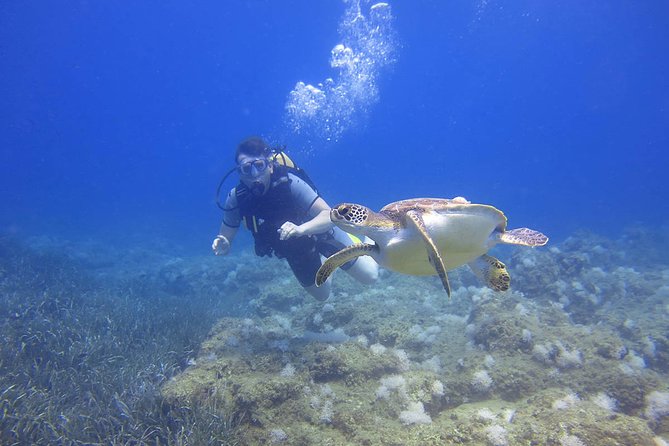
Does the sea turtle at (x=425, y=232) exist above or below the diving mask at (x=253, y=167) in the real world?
below

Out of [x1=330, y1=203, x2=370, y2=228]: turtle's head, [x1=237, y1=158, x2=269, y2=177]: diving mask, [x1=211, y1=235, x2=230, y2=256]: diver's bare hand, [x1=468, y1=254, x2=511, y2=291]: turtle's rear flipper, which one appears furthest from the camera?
[x1=211, y1=235, x2=230, y2=256]: diver's bare hand

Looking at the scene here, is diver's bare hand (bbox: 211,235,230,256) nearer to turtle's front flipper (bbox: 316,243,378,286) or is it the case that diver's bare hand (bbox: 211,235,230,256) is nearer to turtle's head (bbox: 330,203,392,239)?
turtle's front flipper (bbox: 316,243,378,286)

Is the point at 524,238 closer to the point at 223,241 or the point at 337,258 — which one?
the point at 337,258

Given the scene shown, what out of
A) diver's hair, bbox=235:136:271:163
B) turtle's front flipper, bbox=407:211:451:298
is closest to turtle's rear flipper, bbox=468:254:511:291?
turtle's front flipper, bbox=407:211:451:298

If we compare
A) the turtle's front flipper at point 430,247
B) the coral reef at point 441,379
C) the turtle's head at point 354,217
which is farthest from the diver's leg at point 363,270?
the turtle's front flipper at point 430,247

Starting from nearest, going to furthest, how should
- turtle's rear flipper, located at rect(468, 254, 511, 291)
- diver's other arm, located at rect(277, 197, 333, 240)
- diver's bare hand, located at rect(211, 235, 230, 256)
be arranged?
turtle's rear flipper, located at rect(468, 254, 511, 291) → diver's other arm, located at rect(277, 197, 333, 240) → diver's bare hand, located at rect(211, 235, 230, 256)

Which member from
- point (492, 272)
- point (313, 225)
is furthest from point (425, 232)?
point (313, 225)

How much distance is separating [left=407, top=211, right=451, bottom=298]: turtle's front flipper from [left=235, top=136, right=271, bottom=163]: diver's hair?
12.4 ft

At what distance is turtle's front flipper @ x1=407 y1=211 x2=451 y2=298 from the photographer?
2574 millimetres

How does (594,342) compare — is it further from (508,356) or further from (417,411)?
(417,411)

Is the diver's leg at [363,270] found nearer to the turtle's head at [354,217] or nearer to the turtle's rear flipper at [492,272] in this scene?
the turtle's rear flipper at [492,272]

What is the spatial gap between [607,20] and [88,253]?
7660 cm

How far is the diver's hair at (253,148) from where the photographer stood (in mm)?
5952

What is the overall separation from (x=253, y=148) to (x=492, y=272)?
450cm
